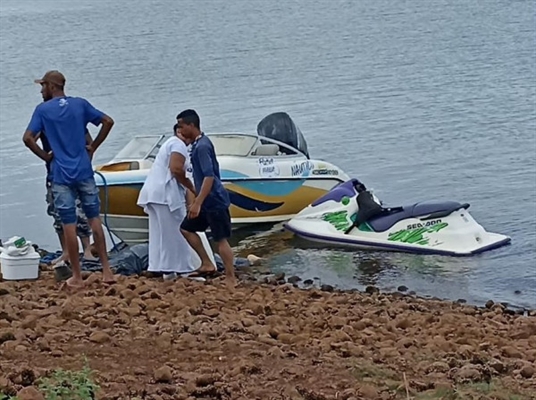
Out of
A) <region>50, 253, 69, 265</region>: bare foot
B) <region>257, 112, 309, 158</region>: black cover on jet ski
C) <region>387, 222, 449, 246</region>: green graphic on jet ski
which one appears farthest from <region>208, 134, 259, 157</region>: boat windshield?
<region>50, 253, 69, 265</region>: bare foot

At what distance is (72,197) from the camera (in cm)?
1042

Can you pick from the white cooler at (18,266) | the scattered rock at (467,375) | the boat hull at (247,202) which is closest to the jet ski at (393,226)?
the boat hull at (247,202)

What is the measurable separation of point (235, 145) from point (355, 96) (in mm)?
18183

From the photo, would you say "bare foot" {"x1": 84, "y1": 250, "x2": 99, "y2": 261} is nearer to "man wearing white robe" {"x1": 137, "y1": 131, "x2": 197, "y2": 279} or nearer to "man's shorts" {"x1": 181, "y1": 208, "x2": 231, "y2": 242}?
"man wearing white robe" {"x1": 137, "y1": 131, "x2": 197, "y2": 279}

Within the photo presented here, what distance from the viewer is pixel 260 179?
17.8m

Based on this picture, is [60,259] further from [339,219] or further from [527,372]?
[527,372]

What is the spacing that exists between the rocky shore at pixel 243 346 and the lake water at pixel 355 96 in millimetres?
4362

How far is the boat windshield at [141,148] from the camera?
17.2 meters

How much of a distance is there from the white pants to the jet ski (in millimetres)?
5070

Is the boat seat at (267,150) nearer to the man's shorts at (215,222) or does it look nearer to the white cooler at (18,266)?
the man's shorts at (215,222)

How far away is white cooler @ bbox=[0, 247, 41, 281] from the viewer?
37.5 ft

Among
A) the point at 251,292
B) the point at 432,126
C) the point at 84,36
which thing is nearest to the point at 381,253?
the point at 251,292

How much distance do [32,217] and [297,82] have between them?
2058 cm

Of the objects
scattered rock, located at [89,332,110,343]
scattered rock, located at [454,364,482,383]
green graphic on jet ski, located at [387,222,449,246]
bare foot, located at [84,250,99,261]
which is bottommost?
green graphic on jet ski, located at [387,222,449,246]
